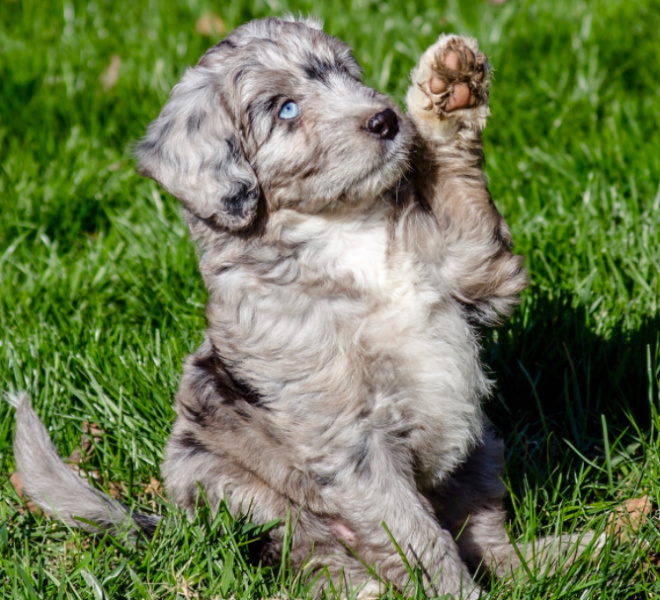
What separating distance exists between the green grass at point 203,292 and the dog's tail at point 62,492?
0.09 meters

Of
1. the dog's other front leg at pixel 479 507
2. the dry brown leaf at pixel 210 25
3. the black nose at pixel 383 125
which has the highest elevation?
the black nose at pixel 383 125

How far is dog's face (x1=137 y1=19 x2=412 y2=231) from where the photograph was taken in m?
3.01

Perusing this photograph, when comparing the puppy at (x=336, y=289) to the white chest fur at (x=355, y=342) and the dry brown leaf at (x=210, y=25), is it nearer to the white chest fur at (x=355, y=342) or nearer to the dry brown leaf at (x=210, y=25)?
the white chest fur at (x=355, y=342)

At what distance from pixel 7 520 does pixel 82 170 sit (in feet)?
8.48

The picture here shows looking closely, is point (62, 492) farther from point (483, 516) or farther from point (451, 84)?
point (451, 84)

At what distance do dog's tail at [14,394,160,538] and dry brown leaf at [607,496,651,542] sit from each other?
5.09 feet

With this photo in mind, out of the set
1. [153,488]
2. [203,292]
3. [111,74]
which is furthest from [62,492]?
[111,74]

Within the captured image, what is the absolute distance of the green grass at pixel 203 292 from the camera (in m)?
3.20

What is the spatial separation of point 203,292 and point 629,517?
7.14 ft

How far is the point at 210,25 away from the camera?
656cm

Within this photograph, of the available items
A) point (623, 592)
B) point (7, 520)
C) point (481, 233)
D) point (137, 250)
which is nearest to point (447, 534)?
point (623, 592)

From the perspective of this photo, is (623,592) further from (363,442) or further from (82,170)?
(82,170)

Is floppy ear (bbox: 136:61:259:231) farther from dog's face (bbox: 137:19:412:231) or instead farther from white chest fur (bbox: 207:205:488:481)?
white chest fur (bbox: 207:205:488:481)

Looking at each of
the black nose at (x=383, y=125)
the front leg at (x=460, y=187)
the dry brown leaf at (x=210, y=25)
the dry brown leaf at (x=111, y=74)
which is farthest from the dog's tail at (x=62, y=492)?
the dry brown leaf at (x=210, y=25)
